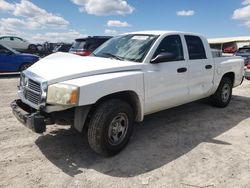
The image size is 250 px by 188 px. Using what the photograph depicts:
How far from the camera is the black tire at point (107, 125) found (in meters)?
3.62

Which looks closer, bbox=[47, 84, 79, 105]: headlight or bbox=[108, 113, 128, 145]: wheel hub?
bbox=[47, 84, 79, 105]: headlight

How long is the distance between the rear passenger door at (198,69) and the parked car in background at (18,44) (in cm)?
1935

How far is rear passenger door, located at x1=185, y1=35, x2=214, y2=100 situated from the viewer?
5293mm

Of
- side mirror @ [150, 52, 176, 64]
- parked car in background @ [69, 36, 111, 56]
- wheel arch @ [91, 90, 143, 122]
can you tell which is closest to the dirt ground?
wheel arch @ [91, 90, 143, 122]

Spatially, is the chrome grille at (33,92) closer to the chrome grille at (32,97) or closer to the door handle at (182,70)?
the chrome grille at (32,97)

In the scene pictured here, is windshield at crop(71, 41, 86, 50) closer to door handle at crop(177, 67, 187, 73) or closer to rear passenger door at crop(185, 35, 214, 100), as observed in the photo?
rear passenger door at crop(185, 35, 214, 100)

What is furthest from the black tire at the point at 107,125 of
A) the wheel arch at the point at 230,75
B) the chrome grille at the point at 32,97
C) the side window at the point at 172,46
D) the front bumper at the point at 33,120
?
the wheel arch at the point at 230,75

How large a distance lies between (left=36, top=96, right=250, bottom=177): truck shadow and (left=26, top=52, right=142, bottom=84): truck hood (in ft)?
3.97

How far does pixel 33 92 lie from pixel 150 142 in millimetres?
2076

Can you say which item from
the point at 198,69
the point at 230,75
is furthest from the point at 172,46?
the point at 230,75

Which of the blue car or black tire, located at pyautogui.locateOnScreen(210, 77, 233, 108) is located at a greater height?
the blue car

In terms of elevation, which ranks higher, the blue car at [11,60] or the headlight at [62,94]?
the blue car at [11,60]

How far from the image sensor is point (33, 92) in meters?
3.75

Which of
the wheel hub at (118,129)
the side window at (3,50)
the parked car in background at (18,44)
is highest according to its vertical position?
the parked car in background at (18,44)
